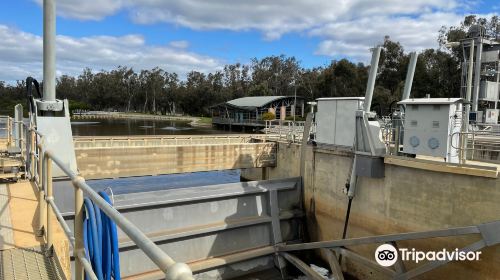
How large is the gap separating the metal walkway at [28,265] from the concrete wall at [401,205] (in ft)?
26.9

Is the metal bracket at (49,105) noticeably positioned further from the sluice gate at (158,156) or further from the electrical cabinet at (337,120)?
the electrical cabinet at (337,120)

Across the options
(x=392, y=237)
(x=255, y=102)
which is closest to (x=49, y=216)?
(x=392, y=237)

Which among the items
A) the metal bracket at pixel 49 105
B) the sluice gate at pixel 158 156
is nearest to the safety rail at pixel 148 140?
the sluice gate at pixel 158 156

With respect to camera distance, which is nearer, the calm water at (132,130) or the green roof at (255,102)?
the calm water at (132,130)

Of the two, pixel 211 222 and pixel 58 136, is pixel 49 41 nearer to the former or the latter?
pixel 58 136

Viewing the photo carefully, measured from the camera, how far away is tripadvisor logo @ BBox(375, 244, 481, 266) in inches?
317

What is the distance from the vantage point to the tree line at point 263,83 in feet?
160

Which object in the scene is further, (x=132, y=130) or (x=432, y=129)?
(x=132, y=130)

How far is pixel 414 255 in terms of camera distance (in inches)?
371

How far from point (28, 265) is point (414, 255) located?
8.74 meters

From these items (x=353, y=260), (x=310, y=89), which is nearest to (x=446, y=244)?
(x=353, y=260)

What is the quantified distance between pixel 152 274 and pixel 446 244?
7.23m

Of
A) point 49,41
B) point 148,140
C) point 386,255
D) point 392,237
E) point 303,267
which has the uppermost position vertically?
point 49,41

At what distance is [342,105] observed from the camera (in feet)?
41.4
